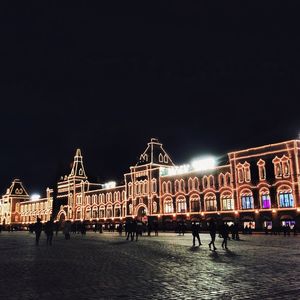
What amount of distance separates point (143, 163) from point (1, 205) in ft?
294

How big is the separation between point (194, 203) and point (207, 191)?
13.3ft

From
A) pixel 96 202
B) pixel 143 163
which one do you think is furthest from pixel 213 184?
pixel 96 202

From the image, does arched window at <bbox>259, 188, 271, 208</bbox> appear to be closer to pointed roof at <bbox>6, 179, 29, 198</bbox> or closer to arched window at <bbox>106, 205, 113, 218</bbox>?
arched window at <bbox>106, 205, 113, 218</bbox>

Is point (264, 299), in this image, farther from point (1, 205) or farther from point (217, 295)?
point (1, 205)

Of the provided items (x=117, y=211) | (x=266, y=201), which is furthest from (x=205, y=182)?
(x=117, y=211)

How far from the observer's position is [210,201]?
69.2m

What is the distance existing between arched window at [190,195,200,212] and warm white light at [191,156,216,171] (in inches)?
Answer: 204

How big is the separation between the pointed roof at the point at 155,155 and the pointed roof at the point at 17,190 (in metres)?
78.4

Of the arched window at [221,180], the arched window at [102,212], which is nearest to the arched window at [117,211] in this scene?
the arched window at [102,212]

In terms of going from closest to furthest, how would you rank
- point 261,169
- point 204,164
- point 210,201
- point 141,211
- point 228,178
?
point 261,169
point 228,178
point 210,201
point 204,164
point 141,211

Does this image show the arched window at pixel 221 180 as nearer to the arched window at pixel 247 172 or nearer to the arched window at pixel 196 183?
the arched window at pixel 247 172

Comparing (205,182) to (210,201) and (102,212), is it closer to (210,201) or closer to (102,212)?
(210,201)

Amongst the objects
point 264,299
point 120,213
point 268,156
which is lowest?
point 264,299

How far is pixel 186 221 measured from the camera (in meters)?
72.6
